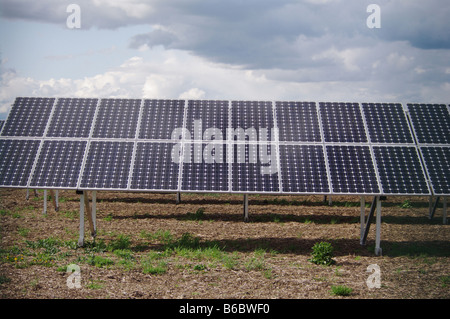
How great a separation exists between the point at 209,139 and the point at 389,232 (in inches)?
337

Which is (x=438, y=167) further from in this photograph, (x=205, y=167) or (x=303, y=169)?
(x=205, y=167)

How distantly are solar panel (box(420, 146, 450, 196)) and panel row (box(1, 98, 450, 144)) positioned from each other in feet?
1.49

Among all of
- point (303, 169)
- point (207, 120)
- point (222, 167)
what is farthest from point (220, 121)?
point (303, 169)

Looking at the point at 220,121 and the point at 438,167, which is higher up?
the point at 220,121

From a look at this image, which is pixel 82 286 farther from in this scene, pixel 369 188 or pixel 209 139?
pixel 369 188

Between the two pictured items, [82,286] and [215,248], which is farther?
[215,248]

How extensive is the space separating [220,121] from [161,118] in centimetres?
220

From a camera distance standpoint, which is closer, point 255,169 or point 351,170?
point 351,170

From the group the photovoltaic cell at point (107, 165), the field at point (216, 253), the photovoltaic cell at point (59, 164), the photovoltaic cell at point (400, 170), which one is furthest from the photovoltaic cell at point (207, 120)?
the photovoltaic cell at point (400, 170)

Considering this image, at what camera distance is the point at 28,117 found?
1764cm

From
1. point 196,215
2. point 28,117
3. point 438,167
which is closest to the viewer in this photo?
point 438,167

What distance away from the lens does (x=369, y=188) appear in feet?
50.1

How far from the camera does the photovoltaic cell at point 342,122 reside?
16.8m
